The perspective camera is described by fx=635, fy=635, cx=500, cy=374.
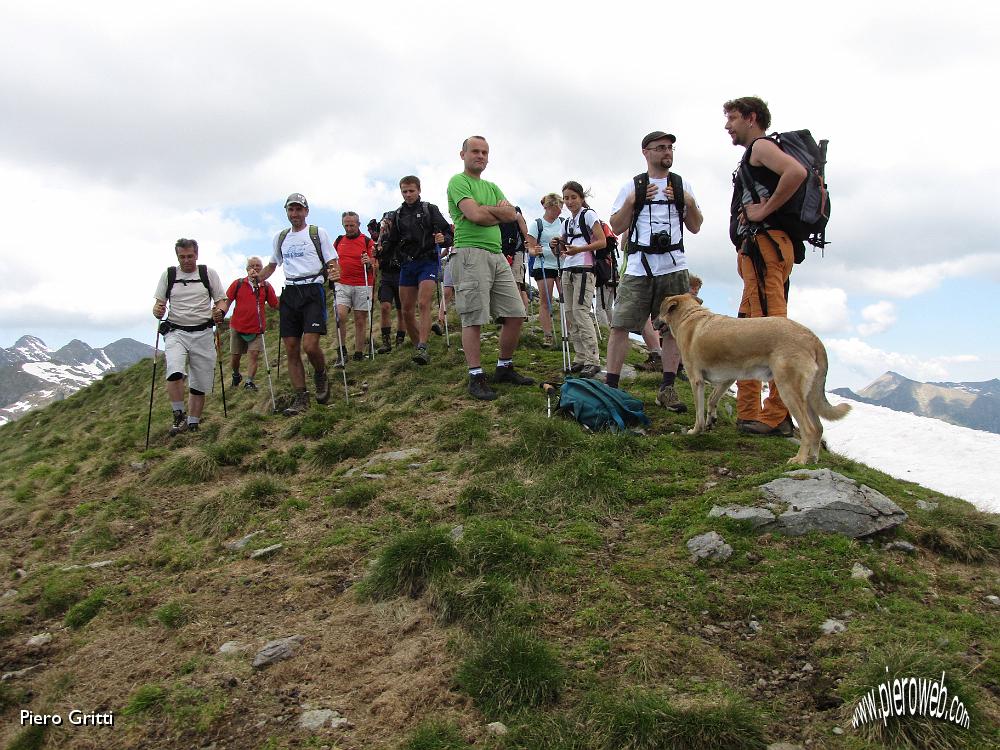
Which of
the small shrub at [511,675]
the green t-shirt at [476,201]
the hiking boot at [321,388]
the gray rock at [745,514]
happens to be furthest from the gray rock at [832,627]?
the hiking boot at [321,388]

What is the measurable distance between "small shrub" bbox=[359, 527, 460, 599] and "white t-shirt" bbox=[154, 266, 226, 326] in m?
7.38

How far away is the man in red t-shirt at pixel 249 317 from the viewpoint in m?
14.5

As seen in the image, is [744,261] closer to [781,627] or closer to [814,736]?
[781,627]

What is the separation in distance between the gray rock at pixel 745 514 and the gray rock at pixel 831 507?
5cm

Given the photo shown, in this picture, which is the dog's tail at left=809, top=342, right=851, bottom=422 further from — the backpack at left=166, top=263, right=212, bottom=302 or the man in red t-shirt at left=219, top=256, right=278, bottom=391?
the man in red t-shirt at left=219, top=256, right=278, bottom=391

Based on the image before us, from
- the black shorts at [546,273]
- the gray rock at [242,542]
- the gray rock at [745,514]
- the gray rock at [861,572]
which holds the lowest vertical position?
the gray rock at [242,542]

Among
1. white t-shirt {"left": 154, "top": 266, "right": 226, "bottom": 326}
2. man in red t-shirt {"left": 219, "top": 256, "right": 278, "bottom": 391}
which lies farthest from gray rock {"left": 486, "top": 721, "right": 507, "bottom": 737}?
man in red t-shirt {"left": 219, "top": 256, "right": 278, "bottom": 391}

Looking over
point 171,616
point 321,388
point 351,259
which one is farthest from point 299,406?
point 171,616

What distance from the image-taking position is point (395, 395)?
418 inches

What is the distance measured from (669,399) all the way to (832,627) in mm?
4961

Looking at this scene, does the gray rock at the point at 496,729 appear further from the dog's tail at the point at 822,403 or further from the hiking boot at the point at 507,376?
the hiking boot at the point at 507,376

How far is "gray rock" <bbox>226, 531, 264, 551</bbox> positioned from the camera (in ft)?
21.1

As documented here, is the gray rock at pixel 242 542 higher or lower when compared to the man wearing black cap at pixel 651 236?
lower

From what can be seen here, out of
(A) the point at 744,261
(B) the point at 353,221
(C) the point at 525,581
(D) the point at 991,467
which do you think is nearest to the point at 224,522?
(C) the point at 525,581
